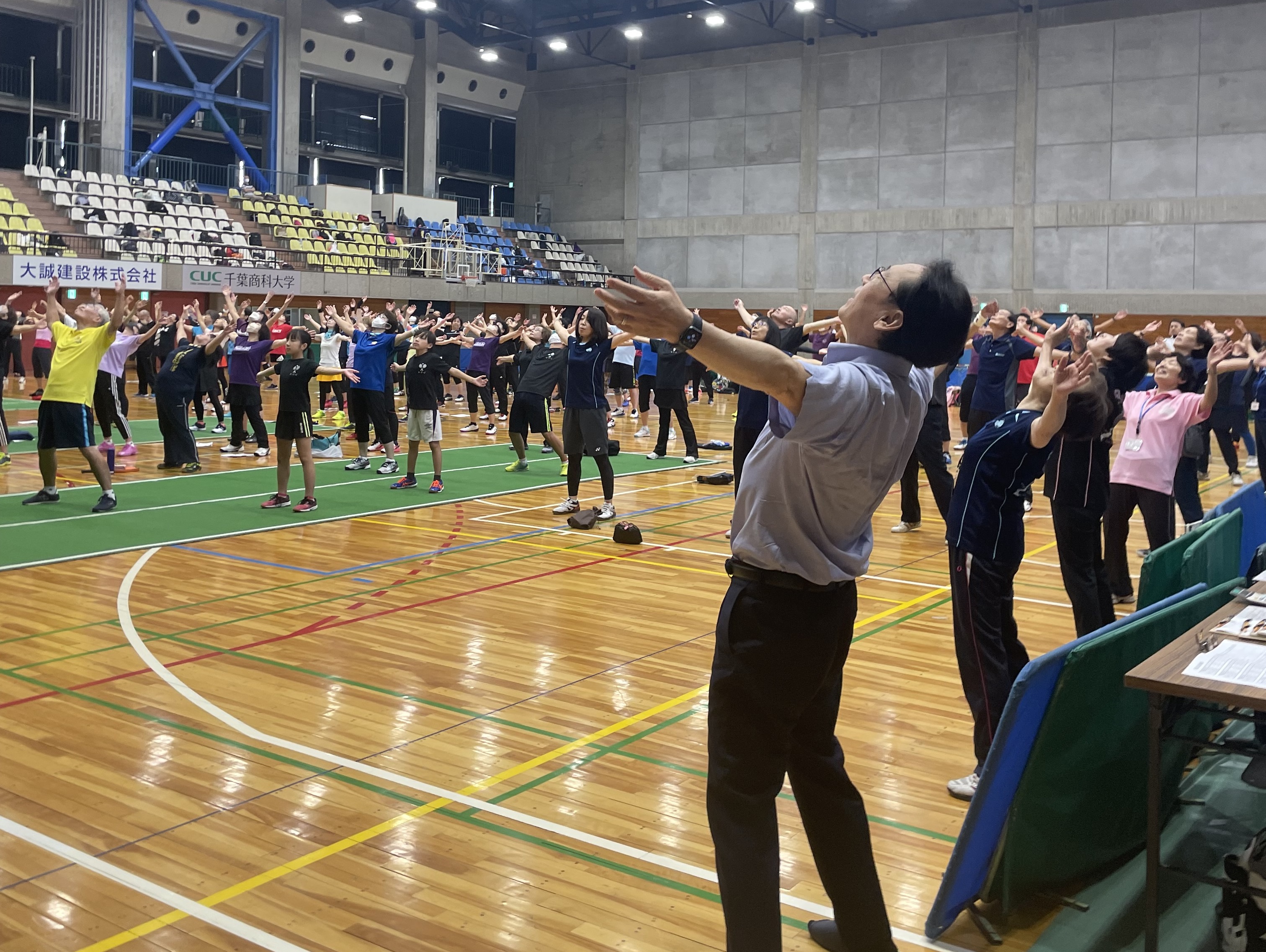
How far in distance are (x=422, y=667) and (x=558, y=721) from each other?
1116 millimetres

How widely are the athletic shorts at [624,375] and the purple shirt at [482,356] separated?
216 cm

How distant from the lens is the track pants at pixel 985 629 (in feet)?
14.4

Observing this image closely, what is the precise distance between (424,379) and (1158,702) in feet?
31.2

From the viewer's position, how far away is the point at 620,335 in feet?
37.7

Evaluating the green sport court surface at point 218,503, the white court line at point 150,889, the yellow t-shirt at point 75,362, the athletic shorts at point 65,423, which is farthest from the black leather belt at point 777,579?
the athletic shorts at point 65,423

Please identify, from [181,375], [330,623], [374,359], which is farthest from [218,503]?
[330,623]

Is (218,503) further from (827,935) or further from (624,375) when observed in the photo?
(624,375)

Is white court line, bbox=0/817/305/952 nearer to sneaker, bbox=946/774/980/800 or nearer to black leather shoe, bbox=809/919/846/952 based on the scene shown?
black leather shoe, bbox=809/919/846/952

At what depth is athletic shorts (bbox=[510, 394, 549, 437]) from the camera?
43.2ft

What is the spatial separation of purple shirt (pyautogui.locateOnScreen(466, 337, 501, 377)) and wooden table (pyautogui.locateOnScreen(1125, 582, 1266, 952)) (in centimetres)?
1688

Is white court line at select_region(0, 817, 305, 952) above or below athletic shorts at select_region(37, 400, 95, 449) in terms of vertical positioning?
below

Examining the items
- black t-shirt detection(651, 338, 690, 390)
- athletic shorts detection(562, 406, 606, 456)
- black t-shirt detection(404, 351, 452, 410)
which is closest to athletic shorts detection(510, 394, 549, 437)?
black t-shirt detection(404, 351, 452, 410)

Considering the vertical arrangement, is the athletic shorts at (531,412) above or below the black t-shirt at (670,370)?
below

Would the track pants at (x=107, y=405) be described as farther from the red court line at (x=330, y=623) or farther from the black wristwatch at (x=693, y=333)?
the black wristwatch at (x=693, y=333)
